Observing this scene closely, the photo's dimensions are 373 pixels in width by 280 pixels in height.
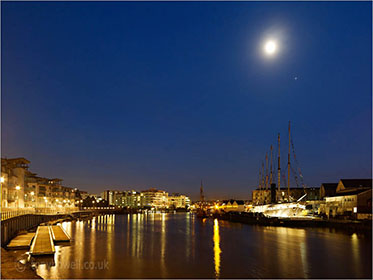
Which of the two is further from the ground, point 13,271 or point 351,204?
point 351,204

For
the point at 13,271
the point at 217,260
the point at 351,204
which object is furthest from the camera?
the point at 351,204

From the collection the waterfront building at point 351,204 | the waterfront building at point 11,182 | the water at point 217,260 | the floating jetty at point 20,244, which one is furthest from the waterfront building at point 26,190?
the waterfront building at point 351,204

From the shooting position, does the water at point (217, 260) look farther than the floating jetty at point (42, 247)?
No

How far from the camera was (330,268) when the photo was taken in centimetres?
3481

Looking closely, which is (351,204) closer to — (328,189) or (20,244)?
(328,189)

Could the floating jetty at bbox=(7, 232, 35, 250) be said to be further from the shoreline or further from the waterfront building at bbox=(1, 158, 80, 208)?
the shoreline

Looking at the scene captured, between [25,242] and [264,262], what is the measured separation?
96.6 ft

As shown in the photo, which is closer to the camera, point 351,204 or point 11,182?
point 351,204

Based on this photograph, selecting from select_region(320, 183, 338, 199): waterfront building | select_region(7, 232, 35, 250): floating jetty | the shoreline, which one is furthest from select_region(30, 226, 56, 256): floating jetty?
select_region(320, 183, 338, 199): waterfront building

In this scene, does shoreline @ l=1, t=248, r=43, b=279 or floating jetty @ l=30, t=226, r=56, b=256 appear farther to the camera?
floating jetty @ l=30, t=226, r=56, b=256

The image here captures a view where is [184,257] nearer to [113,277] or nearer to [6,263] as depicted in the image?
[113,277]

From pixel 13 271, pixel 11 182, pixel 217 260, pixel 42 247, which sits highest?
pixel 11 182

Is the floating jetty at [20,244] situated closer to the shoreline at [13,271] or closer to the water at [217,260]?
the water at [217,260]

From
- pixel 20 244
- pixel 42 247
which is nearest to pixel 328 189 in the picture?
pixel 42 247
